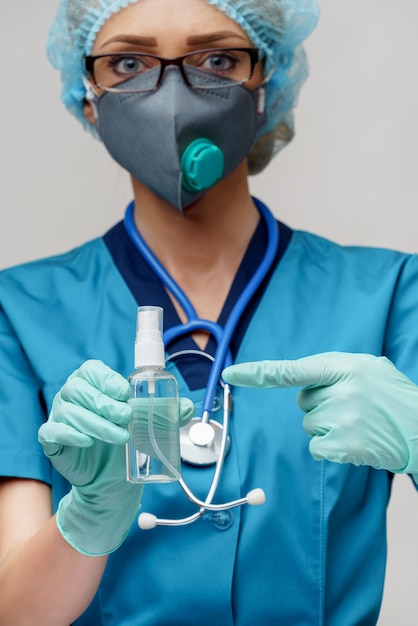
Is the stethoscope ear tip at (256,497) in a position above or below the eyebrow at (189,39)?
below

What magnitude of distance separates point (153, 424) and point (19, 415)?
0.40 meters

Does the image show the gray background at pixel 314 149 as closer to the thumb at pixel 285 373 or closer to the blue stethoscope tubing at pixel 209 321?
the blue stethoscope tubing at pixel 209 321

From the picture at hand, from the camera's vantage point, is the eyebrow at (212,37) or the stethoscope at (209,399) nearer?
the stethoscope at (209,399)

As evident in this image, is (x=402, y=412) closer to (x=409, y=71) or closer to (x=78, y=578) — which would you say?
(x=78, y=578)

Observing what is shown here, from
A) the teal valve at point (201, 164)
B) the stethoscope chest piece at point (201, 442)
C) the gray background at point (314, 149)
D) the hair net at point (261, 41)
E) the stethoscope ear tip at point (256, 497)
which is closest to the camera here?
the stethoscope ear tip at point (256, 497)

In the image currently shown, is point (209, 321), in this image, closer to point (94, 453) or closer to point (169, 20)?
point (94, 453)

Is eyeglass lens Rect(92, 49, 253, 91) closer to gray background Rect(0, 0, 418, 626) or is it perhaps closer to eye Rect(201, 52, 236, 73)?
eye Rect(201, 52, 236, 73)

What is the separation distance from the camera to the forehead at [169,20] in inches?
71.2

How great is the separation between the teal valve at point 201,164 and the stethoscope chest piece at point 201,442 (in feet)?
1.21

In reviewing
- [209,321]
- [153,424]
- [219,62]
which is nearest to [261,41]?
[219,62]

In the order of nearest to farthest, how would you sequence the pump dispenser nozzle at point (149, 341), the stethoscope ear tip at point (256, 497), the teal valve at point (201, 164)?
the pump dispenser nozzle at point (149, 341) → the stethoscope ear tip at point (256, 497) → the teal valve at point (201, 164)

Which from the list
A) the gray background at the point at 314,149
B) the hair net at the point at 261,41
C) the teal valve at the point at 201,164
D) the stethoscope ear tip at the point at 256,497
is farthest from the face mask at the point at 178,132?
the gray background at the point at 314,149

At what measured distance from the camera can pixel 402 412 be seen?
4.99 ft

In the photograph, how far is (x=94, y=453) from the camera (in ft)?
5.00
